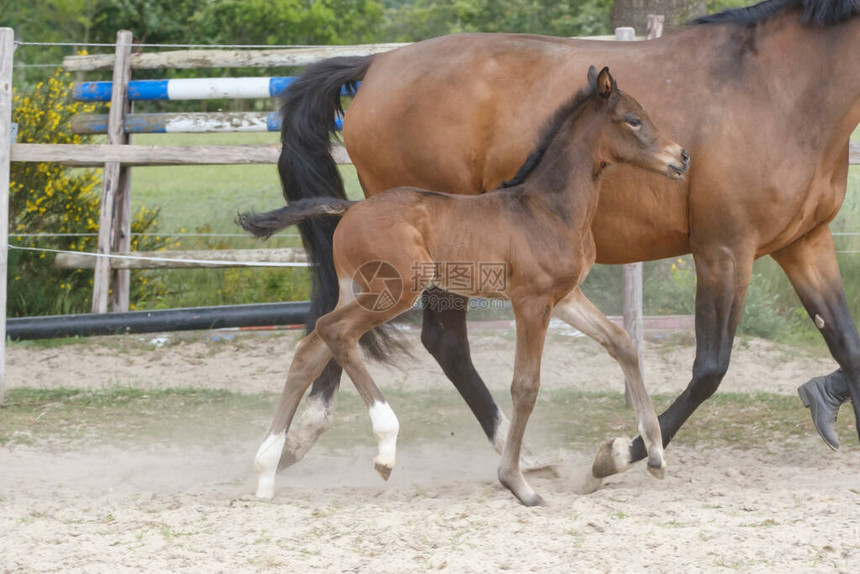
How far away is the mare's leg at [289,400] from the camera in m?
4.20

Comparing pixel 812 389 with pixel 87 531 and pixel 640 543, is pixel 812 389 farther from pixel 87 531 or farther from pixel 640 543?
pixel 87 531

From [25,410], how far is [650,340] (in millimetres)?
4209

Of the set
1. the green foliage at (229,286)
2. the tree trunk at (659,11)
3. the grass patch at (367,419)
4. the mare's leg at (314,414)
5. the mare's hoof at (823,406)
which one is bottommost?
the green foliage at (229,286)

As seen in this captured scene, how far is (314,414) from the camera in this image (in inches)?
191

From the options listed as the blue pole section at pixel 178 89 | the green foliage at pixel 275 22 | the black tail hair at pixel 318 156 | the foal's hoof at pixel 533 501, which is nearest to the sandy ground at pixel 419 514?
the foal's hoof at pixel 533 501

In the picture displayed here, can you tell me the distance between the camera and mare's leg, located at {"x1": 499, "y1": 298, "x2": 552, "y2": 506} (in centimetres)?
394

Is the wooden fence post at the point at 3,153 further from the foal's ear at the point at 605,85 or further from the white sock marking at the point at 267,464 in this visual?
the foal's ear at the point at 605,85

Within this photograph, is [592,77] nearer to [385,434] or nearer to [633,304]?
[385,434]

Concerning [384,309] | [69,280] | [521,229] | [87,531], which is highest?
[521,229]

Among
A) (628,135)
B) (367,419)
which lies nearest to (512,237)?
(628,135)

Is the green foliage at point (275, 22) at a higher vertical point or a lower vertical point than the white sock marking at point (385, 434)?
higher

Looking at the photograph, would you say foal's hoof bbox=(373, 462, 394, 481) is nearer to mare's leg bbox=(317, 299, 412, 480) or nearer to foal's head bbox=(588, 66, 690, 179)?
mare's leg bbox=(317, 299, 412, 480)

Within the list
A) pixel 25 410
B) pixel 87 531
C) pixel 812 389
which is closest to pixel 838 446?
pixel 812 389

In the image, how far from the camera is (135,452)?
5129 millimetres
